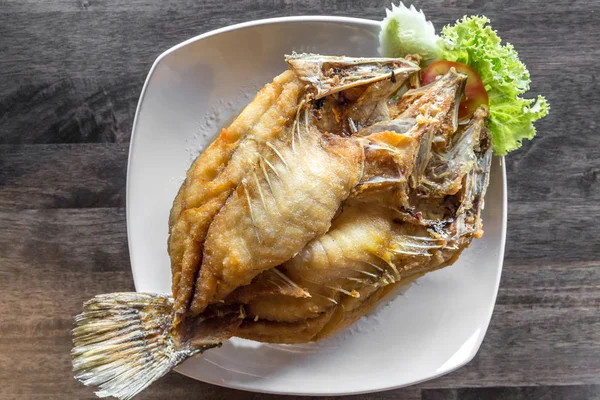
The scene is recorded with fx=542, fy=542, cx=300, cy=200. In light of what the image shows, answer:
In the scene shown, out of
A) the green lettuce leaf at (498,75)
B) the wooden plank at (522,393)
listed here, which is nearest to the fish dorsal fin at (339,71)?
the green lettuce leaf at (498,75)

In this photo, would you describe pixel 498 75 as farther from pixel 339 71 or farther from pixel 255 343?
pixel 255 343

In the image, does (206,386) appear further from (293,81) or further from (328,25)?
(328,25)

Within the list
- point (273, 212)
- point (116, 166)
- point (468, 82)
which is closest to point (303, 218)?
point (273, 212)

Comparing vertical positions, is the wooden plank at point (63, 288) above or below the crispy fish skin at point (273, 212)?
below

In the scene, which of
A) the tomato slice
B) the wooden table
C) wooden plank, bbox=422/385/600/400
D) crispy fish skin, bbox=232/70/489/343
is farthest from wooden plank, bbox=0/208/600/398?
the tomato slice

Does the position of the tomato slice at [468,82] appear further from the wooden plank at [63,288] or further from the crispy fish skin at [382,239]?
the wooden plank at [63,288]
